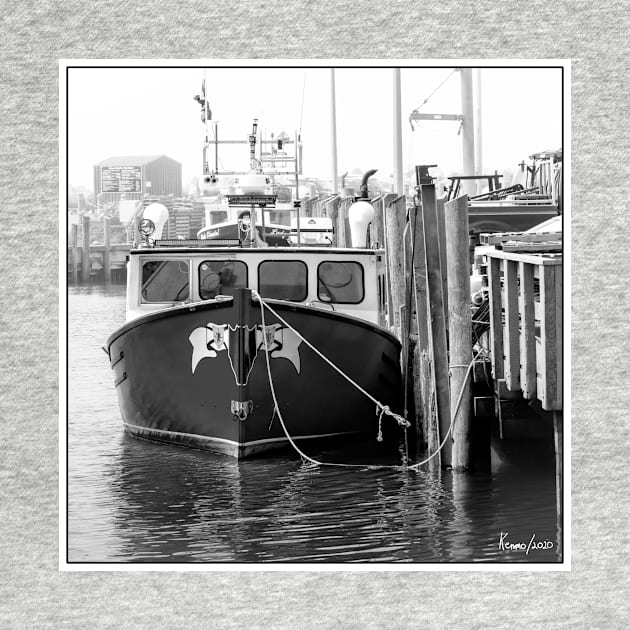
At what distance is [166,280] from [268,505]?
7.70ft

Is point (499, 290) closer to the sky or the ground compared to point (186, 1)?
closer to the ground

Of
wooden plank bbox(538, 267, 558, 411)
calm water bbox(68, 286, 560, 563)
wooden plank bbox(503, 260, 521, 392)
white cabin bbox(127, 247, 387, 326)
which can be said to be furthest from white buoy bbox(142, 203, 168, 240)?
wooden plank bbox(538, 267, 558, 411)

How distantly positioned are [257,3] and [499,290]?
2.71 meters

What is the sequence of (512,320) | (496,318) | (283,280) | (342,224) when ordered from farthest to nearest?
(342,224) < (283,280) < (496,318) < (512,320)

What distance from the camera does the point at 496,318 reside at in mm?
6695

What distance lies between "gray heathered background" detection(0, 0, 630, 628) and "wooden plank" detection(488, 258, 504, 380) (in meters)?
1.80

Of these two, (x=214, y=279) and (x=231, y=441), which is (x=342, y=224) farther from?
(x=231, y=441)

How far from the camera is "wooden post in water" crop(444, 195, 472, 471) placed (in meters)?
6.74

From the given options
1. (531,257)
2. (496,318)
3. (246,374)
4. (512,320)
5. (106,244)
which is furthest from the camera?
(246,374)

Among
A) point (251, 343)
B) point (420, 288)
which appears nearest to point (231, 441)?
point (251, 343)

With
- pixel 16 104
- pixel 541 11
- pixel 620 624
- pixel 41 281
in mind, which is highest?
pixel 541 11

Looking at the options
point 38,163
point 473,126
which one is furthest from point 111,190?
point 473,126

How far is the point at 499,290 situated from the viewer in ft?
22.4

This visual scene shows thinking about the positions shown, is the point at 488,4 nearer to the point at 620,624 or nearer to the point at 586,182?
the point at 586,182
